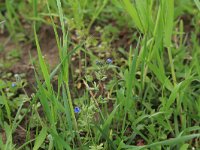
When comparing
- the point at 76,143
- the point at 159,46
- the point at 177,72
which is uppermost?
the point at 159,46

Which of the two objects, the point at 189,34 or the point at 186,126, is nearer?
the point at 186,126

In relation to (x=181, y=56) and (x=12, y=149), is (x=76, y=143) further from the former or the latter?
(x=181, y=56)

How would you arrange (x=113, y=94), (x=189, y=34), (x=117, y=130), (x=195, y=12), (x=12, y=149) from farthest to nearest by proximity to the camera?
(x=189, y=34)
(x=195, y=12)
(x=113, y=94)
(x=117, y=130)
(x=12, y=149)

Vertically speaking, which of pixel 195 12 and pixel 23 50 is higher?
pixel 195 12

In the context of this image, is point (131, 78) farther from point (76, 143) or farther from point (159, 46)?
point (76, 143)

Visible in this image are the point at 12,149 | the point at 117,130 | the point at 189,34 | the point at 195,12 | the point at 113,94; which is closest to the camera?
the point at 12,149

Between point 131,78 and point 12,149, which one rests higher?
point 131,78

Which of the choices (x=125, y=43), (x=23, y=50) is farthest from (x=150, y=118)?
(x=23, y=50)

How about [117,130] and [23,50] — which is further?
[23,50]

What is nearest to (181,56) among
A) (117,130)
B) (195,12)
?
(195,12)
